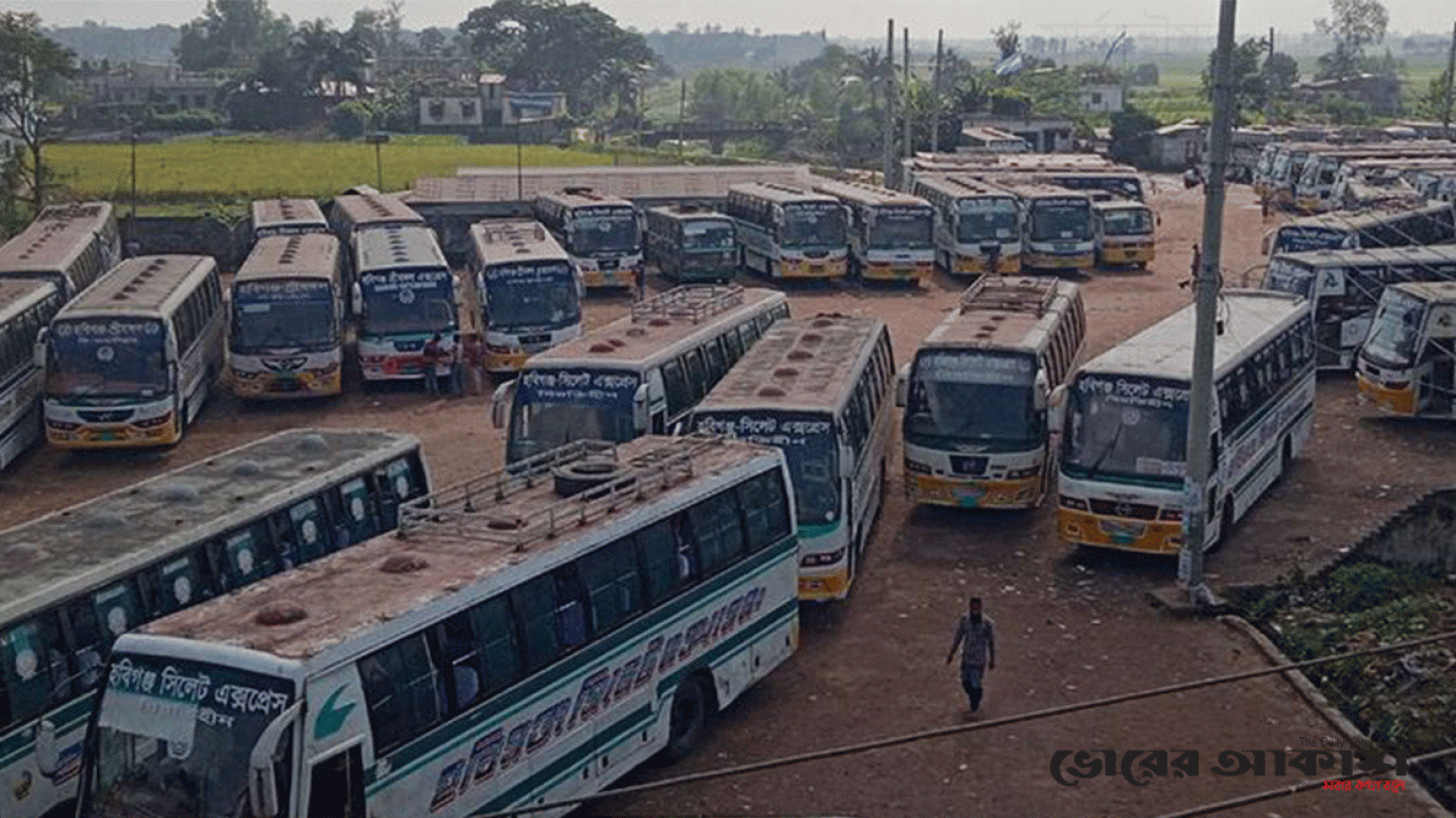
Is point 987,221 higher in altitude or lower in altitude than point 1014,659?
higher

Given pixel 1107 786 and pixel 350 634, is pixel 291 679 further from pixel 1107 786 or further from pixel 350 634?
pixel 1107 786

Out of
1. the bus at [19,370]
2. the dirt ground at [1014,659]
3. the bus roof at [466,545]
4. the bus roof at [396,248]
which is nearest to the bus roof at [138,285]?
the bus at [19,370]

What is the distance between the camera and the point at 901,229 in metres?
38.6

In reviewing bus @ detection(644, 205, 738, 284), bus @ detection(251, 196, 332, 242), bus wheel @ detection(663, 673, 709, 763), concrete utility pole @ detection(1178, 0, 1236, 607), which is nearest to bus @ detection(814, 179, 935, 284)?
bus @ detection(644, 205, 738, 284)

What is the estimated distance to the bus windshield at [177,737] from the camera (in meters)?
9.22

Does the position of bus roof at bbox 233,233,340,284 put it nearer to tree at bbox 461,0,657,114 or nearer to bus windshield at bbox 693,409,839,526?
bus windshield at bbox 693,409,839,526

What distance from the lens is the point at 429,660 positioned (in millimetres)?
10508

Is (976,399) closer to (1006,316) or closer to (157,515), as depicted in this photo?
(1006,316)

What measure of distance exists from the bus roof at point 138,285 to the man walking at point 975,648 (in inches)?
560

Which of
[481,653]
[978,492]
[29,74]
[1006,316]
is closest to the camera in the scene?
[481,653]

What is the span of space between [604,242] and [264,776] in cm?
3010

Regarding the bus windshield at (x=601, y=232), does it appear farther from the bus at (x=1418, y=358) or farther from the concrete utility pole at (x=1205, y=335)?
the concrete utility pole at (x=1205, y=335)

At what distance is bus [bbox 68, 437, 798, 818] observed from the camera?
9367 millimetres

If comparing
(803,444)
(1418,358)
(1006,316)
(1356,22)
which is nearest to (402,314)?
(1006,316)
